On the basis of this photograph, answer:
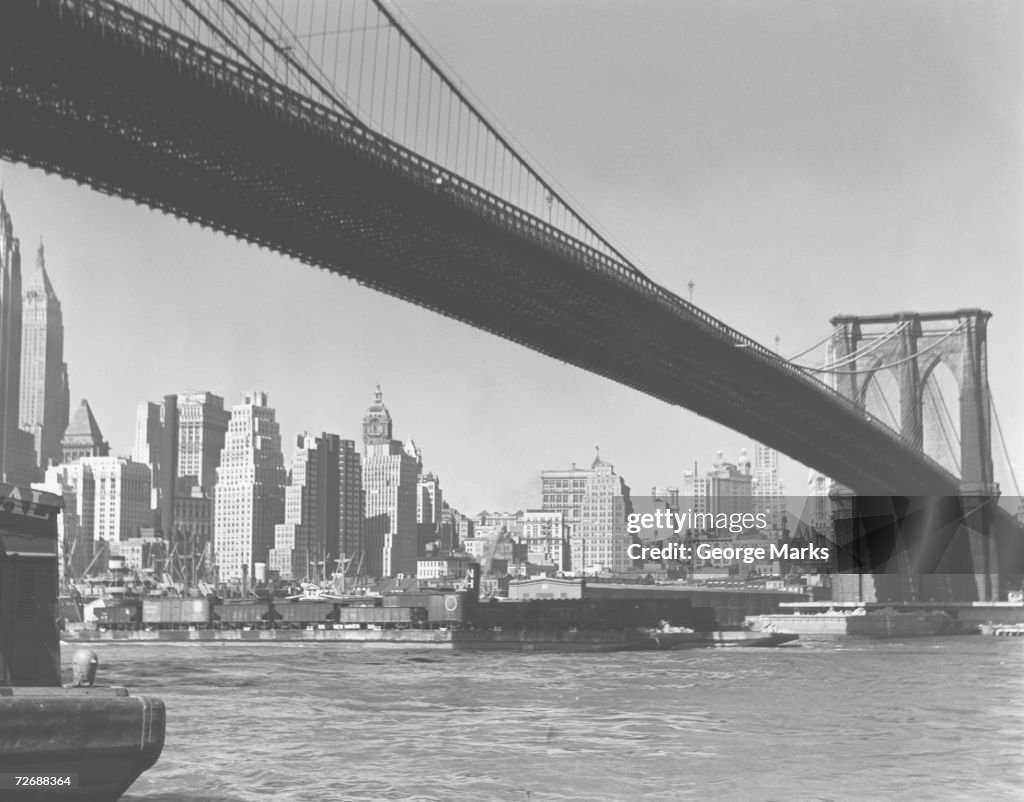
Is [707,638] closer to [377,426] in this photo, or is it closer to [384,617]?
[384,617]

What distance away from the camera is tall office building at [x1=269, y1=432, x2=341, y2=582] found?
174m

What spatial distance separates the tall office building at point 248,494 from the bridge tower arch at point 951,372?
9830cm

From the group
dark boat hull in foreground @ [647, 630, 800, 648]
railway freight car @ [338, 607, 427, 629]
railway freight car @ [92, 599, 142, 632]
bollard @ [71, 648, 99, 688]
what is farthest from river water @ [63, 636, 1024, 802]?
railway freight car @ [92, 599, 142, 632]

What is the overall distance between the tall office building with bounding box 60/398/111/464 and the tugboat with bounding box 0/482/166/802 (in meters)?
126

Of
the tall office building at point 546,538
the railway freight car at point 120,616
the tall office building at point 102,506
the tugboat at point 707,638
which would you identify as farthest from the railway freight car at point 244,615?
the tall office building at point 102,506

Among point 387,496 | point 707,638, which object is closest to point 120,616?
point 707,638

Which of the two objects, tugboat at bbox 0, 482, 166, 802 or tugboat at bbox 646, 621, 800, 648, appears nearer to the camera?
tugboat at bbox 0, 482, 166, 802

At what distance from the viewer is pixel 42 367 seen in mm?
91375

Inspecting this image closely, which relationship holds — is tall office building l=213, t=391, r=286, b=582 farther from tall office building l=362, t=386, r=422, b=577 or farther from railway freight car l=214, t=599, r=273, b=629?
railway freight car l=214, t=599, r=273, b=629

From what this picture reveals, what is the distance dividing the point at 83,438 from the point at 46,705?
137 m

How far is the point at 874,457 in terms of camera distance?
247ft

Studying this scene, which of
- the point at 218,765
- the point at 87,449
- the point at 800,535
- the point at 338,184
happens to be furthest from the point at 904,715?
the point at 87,449

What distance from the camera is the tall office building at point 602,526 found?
105 metres

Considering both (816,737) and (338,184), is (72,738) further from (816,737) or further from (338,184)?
(338,184)
